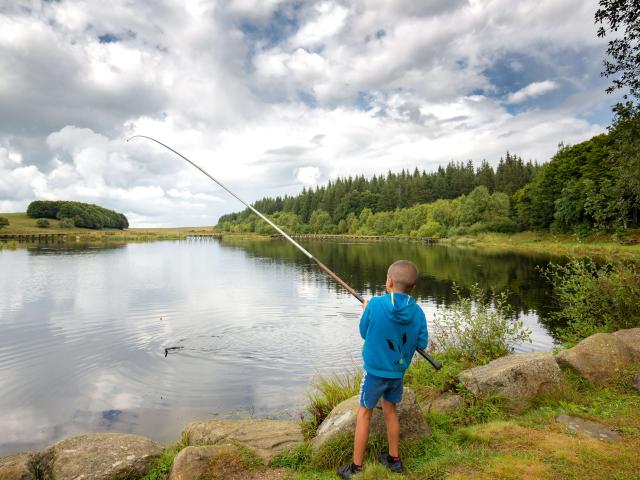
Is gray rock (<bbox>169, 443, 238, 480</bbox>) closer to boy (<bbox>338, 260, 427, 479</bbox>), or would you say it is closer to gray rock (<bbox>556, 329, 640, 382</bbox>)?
boy (<bbox>338, 260, 427, 479</bbox>)

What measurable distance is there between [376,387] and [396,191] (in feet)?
526

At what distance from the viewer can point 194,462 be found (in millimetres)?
5648

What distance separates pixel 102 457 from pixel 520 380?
273 inches

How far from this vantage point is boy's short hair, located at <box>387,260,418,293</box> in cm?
494

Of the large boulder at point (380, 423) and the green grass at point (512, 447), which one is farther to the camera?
the large boulder at point (380, 423)

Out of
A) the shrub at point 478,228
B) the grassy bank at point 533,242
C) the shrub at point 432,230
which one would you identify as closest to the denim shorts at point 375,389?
the grassy bank at point 533,242

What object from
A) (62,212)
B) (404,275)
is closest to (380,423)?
(404,275)

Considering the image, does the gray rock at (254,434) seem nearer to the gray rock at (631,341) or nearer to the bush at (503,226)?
the gray rock at (631,341)

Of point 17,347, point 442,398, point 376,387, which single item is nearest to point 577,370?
point 442,398

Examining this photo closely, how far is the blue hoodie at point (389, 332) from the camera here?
489 cm

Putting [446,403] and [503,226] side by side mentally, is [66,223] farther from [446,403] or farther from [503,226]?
[446,403]

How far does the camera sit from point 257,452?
20.1 feet

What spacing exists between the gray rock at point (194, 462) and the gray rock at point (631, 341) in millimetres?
7923

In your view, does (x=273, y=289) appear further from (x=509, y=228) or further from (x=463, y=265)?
(x=509, y=228)
